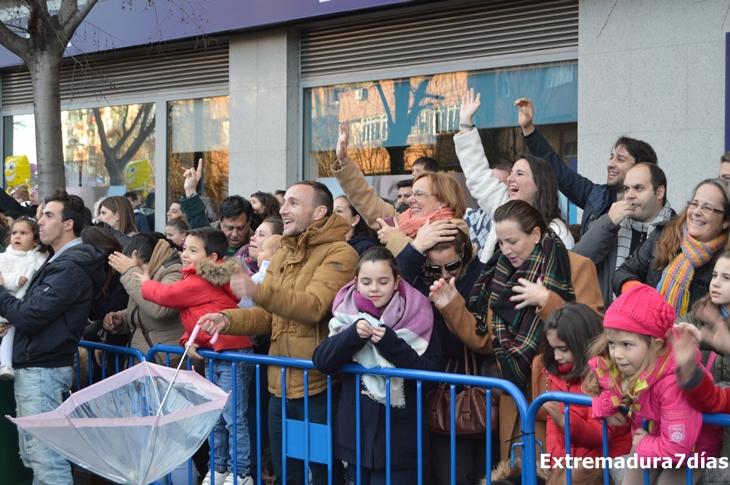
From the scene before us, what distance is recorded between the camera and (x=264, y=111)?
439 inches

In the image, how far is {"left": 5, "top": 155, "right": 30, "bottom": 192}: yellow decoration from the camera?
13.1m

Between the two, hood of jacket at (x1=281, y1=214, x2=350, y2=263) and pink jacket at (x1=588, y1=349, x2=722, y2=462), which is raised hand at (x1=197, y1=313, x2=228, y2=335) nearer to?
hood of jacket at (x1=281, y1=214, x2=350, y2=263)

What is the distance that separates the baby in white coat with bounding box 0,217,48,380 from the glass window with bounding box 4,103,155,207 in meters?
7.19

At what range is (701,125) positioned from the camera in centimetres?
785

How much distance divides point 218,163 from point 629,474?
986 centimetres

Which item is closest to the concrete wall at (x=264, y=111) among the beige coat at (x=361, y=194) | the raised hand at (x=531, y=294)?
the beige coat at (x=361, y=194)

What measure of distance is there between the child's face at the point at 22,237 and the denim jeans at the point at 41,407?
40.8 inches

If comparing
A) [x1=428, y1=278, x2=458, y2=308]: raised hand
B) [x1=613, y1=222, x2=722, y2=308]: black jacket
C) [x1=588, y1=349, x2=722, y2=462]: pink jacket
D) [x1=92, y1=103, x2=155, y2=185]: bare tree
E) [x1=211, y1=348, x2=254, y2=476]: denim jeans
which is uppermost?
[x1=92, y1=103, x2=155, y2=185]: bare tree

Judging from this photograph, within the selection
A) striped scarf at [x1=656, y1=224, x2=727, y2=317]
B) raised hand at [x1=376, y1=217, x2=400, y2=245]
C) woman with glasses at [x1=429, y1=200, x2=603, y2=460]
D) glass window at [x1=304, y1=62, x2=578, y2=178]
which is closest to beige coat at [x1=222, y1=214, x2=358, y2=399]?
raised hand at [x1=376, y1=217, x2=400, y2=245]

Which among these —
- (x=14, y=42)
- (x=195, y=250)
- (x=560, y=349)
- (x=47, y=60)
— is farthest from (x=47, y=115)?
(x=560, y=349)

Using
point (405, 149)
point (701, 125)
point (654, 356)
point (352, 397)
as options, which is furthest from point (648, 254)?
point (405, 149)

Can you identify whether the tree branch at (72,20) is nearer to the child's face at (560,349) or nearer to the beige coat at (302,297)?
the beige coat at (302,297)

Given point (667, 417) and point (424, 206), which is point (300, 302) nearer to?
point (424, 206)

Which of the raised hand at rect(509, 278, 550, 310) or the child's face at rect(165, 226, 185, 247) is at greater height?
the child's face at rect(165, 226, 185, 247)
